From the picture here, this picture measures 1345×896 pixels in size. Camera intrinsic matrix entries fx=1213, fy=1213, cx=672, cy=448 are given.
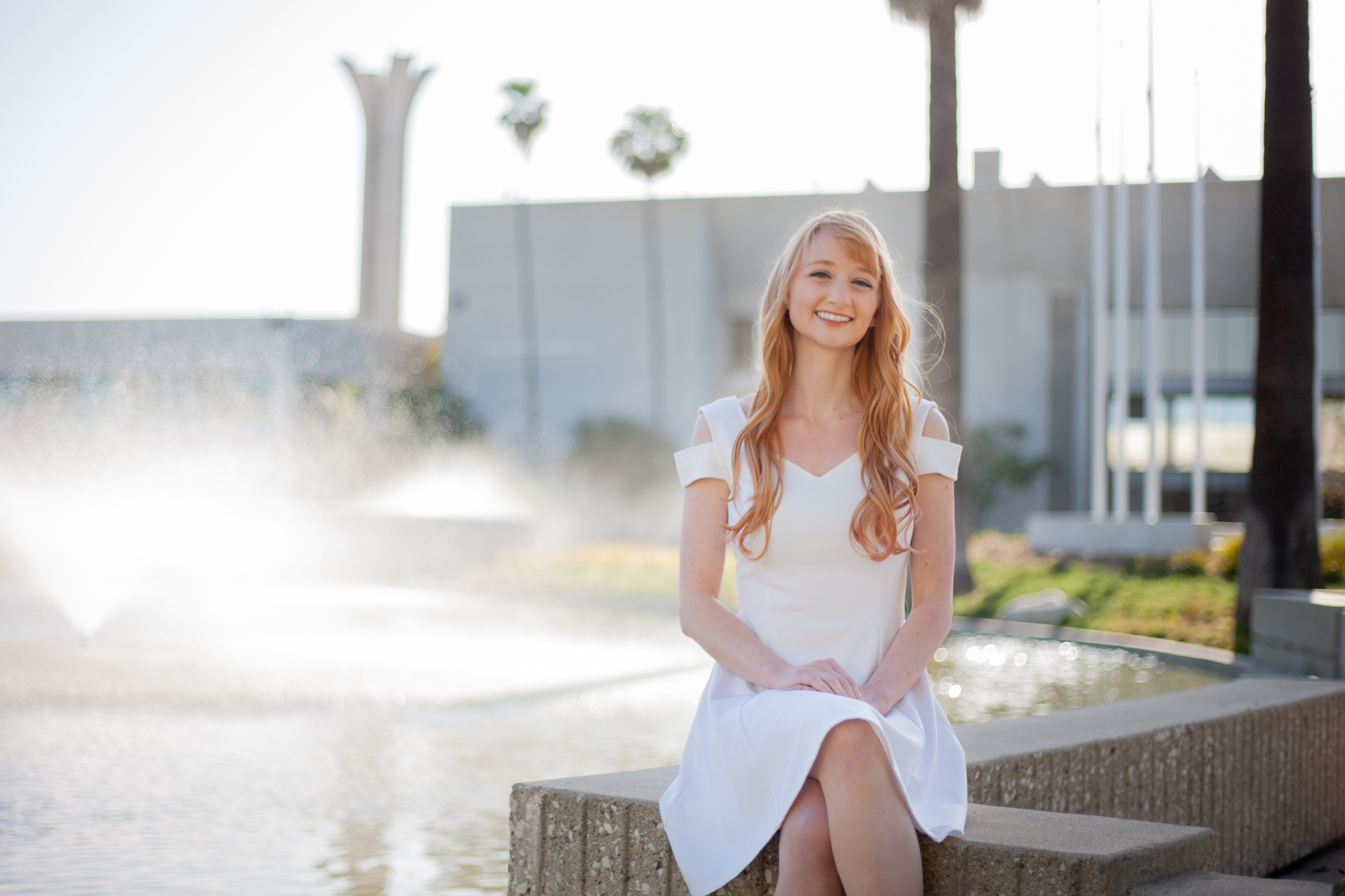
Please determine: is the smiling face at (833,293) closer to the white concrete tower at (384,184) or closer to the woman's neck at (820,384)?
the woman's neck at (820,384)

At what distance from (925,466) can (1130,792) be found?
62.8 inches

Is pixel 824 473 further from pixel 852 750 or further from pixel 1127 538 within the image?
pixel 1127 538

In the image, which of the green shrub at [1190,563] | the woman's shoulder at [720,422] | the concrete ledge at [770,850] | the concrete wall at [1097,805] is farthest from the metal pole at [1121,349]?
the concrete ledge at [770,850]

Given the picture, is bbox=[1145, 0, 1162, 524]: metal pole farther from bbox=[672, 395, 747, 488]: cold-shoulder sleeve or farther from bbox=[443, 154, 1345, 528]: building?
bbox=[672, 395, 747, 488]: cold-shoulder sleeve

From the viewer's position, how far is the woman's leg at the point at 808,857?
2.25 metres

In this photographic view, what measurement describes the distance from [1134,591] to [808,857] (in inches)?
509

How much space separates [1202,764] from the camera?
393cm

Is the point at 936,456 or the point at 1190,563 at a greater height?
the point at 936,456

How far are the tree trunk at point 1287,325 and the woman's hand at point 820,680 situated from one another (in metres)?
8.85

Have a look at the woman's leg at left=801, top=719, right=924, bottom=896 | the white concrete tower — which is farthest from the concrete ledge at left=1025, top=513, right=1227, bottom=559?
the white concrete tower

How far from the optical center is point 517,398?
122 feet

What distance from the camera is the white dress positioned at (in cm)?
234

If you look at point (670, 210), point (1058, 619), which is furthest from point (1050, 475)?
point (1058, 619)

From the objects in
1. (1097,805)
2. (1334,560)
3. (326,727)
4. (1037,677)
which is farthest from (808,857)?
(1334,560)
